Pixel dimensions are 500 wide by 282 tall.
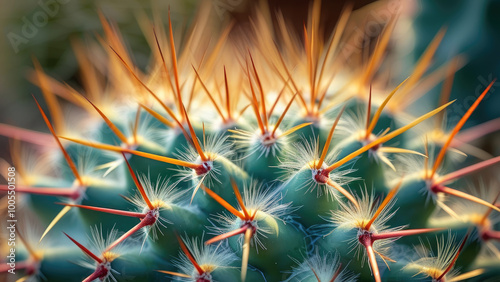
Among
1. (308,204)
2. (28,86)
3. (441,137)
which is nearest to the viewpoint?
(308,204)

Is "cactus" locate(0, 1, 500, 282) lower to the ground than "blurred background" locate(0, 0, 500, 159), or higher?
lower

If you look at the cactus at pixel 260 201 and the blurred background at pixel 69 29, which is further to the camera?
the blurred background at pixel 69 29

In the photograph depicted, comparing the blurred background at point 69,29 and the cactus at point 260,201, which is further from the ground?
the blurred background at point 69,29

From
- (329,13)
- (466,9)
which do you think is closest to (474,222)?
(466,9)

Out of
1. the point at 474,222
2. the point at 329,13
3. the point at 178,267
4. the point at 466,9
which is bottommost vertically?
the point at 178,267

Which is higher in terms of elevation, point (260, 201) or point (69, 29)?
point (69, 29)

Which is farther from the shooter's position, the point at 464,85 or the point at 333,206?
the point at 464,85

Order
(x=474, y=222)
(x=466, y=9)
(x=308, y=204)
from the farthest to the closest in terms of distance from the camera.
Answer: (x=466, y=9), (x=474, y=222), (x=308, y=204)

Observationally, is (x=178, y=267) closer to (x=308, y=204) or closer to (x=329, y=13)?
(x=308, y=204)

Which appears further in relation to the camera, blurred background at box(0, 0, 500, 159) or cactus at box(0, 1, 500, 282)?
blurred background at box(0, 0, 500, 159)

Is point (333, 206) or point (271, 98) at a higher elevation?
point (271, 98)

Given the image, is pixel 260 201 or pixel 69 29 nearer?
pixel 260 201
